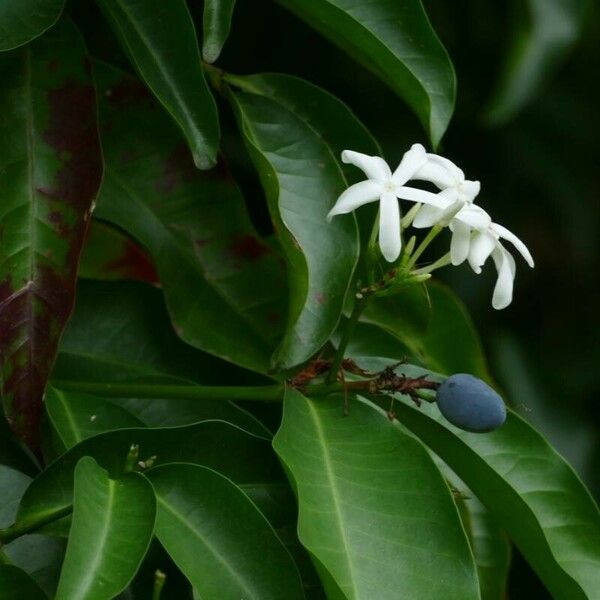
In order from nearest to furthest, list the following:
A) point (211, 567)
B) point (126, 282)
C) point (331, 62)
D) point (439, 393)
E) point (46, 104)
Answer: point (211, 567), point (439, 393), point (46, 104), point (126, 282), point (331, 62)

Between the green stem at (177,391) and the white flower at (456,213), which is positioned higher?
the white flower at (456,213)

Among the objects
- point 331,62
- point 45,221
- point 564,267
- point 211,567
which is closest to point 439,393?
point 211,567

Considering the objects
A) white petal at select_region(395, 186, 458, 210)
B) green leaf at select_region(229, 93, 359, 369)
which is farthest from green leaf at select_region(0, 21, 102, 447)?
white petal at select_region(395, 186, 458, 210)

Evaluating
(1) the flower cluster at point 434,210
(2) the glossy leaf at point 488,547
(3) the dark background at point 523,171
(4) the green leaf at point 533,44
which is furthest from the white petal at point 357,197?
(4) the green leaf at point 533,44

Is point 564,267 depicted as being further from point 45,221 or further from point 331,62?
point 45,221

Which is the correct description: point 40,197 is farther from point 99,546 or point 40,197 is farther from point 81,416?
point 99,546

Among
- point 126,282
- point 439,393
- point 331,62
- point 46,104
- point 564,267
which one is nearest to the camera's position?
point 439,393

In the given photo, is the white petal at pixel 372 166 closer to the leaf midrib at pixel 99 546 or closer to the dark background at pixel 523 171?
the leaf midrib at pixel 99 546
